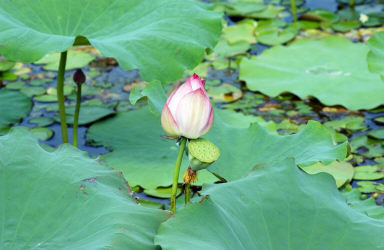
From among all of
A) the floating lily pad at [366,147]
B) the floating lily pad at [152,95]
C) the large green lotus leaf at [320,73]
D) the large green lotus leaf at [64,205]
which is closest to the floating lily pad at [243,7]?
the large green lotus leaf at [320,73]

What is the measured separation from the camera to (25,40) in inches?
72.8

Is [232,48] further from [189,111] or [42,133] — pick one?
[189,111]

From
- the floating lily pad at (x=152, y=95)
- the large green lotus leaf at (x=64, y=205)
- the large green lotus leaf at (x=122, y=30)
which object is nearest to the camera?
the large green lotus leaf at (x=64, y=205)

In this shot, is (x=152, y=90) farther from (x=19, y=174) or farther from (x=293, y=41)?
(x=293, y=41)

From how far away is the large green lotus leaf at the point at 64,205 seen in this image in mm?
1073

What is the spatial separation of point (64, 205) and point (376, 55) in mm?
1638

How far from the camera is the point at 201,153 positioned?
1183mm

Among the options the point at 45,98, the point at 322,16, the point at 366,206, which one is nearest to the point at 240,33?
the point at 322,16

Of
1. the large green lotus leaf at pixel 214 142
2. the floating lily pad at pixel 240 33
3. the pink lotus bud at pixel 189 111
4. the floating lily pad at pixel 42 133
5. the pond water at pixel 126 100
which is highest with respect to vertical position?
the pink lotus bud at pixel 189 111

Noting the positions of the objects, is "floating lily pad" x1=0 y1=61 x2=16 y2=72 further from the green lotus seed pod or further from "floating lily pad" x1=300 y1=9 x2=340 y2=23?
the green lotus seed pod

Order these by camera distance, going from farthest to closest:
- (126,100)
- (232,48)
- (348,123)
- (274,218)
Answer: (232,48) → (126,100) → (348,123) → (274,218)

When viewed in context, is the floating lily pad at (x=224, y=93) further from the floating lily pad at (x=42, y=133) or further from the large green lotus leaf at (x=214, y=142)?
the floating lily pad at (x=42, y=133)

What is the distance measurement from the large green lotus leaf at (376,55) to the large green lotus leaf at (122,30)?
2.13ft

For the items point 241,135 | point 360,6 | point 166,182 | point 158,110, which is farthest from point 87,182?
point 360,6
